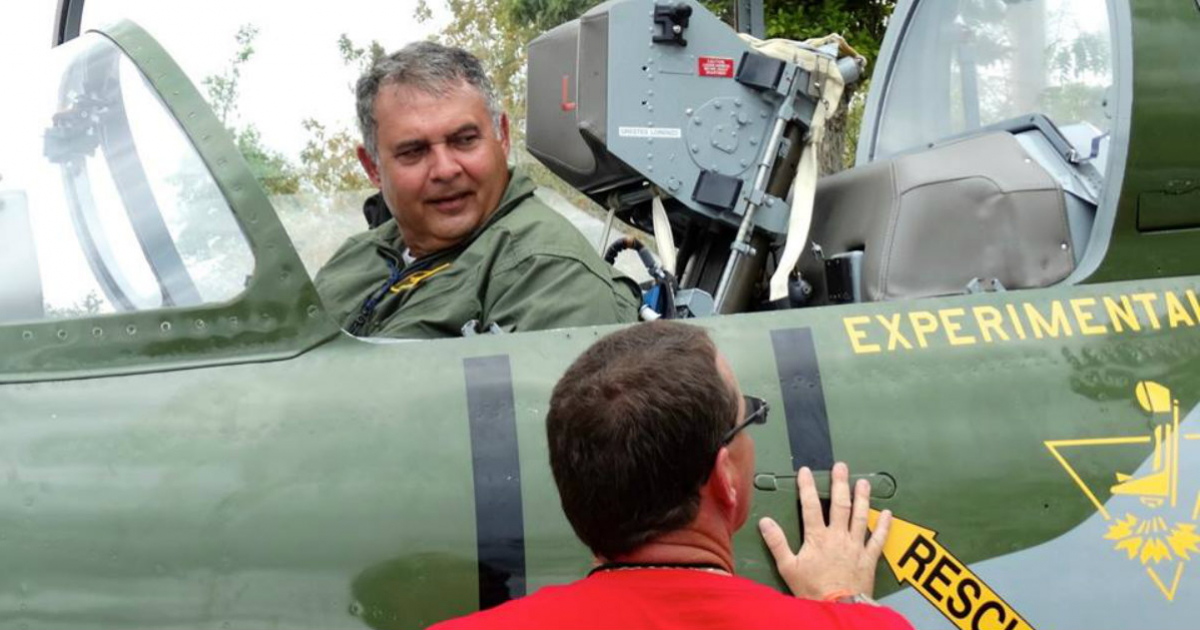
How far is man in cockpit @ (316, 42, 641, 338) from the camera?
2.71 meters

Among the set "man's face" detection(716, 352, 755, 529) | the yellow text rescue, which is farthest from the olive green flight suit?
"man's face" detection(716, 352, 755, 529)

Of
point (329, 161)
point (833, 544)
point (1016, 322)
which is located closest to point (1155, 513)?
point (1016, 322)

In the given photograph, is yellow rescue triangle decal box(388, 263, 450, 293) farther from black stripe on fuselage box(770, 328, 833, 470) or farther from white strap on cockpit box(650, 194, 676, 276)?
black stripe on fuselage box(770, 328, 833, 470)

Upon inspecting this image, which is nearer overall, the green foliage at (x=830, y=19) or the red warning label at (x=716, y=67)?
the red warning label at (x=716, y=67)

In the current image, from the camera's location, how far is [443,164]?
2973 millimetres

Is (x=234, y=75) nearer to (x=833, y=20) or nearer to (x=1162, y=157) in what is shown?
(x=833, y=20)

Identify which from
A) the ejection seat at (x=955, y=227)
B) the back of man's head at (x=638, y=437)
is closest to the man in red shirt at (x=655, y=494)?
the back of man's head at (x=638, y=437)

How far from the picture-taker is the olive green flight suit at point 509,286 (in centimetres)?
264

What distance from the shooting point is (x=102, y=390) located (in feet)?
7.54

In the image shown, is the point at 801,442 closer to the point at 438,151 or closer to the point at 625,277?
the point at 625,277

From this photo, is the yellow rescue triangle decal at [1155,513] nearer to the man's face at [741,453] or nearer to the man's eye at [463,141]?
the man's face at [741,453]

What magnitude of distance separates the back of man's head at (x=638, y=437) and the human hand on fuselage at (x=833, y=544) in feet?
1.99

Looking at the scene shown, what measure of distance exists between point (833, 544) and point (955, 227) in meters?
0.90

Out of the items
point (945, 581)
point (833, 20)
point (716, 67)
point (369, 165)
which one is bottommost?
point (945, 581)
